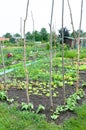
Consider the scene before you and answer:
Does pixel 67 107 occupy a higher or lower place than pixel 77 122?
higher

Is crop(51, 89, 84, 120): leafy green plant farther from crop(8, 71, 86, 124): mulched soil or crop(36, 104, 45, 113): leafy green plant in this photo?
crop(36, 104, 45, 113): leafy green plant

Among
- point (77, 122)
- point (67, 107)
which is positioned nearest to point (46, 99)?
point (67, 107)

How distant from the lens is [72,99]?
4.93 metres

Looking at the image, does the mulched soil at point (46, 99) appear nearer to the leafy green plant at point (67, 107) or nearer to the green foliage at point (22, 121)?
the leafy green plant at point (67, 107)

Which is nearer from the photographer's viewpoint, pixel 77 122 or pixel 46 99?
pixel 77 122

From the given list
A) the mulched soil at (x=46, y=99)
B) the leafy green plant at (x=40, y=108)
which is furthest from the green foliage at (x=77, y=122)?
the leafy green plant at (x=40, y=108)

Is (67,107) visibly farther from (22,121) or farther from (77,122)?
(22,121)

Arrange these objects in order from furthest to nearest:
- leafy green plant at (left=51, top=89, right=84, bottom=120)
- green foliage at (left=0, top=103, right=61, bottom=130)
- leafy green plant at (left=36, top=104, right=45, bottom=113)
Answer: leafy green plant at (left=36, top=104, right=45, bottom=113) < leafy green plant at (left=51, top=89, right=84, bottom=120) < green foliage at (left=0, top=103, right=61, bottom=130)

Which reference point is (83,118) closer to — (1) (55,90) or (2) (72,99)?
(2) (72,99)

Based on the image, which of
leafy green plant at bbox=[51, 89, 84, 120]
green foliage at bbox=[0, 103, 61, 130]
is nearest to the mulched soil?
leafy green plant at bbox=[51, 89, 84, 120]

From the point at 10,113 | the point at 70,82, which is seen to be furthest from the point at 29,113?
the point at 70,82

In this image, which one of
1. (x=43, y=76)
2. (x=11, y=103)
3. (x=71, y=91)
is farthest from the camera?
(x=43, y=76)

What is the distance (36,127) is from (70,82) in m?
3.11

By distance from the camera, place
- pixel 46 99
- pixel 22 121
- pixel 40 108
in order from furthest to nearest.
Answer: pixel 46 99 < pixel 40 108 < pixel 22 121
